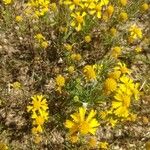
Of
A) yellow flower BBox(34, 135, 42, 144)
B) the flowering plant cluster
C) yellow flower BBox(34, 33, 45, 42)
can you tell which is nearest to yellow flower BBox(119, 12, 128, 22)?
the flowering plant cluster

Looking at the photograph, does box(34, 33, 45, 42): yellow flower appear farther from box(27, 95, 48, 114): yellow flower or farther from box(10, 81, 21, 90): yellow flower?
box(27, 95, 48, 114): yellow flower

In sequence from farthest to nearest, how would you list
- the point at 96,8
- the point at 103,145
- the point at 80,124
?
the point at 96,8
the point at 103,145
the point at 80,124

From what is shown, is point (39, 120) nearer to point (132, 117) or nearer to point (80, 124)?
point (80, 124)

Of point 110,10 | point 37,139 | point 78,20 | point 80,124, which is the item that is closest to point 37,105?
point 37,139

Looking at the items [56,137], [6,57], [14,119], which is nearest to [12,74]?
[6,57]

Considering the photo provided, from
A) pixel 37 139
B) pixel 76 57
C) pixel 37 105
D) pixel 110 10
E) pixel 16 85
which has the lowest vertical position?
pixel 37 139

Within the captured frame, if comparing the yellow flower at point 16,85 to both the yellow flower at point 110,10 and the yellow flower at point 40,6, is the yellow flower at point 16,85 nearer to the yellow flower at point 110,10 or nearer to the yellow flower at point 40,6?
the yellow flower at point 40,6

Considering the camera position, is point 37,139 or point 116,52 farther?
point 116,52

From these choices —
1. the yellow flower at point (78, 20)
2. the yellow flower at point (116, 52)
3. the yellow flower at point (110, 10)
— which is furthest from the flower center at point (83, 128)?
the yellow flower at point (110, 10)

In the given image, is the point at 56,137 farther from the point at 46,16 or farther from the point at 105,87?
the point at 46,16
